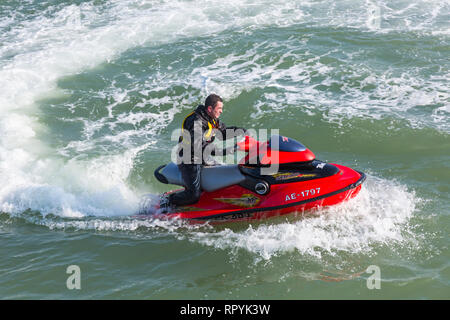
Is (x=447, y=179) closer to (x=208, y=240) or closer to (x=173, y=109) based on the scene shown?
(x=208, y=240)

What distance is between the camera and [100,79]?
1234 centimetres

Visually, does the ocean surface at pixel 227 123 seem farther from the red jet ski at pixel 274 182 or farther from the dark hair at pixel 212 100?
the dark hair at pixel 212 100

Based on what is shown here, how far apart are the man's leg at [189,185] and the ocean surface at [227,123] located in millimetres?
361

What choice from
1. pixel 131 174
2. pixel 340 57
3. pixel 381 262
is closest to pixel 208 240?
pixel 381 262

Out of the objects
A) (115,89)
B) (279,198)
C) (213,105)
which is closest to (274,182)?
(279,198)

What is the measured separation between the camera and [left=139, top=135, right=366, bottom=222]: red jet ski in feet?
18.7

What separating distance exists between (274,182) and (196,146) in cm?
103

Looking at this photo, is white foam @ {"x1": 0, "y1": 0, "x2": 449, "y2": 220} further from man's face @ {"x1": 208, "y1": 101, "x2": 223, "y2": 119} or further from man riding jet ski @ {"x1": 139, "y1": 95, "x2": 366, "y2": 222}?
man's face @ {"x1": 208, "y1": 101, "x2": 223, "y2": 119}

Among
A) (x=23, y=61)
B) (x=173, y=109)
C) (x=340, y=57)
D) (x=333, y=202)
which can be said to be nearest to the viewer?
(x=333, y=202)

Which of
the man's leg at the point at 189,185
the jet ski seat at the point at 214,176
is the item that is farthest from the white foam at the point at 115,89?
the jet ski seat at the point at 214,176

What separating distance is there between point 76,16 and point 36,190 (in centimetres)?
1086

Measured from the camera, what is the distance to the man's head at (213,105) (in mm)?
5492

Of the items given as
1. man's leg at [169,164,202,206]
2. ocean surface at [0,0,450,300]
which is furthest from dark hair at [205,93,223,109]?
ocean surface at [0,0,450,300]

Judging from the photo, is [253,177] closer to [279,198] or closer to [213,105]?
[279,198]
